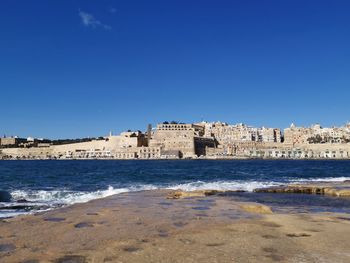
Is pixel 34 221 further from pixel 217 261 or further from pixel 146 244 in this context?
pixel 217 261

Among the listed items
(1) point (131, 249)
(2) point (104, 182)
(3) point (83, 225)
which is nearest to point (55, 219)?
(3) point (83, 225)

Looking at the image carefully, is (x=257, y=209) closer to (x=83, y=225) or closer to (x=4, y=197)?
(x=83, y=225)

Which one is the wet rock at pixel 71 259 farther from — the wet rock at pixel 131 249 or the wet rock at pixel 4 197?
the wet rock at pixel 4 197

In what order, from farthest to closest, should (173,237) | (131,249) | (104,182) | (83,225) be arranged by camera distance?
(104,182)
(83,225)
(173,237)
(131,249)

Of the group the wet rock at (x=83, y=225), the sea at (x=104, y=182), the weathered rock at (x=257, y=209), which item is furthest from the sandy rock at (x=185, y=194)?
the wet rock at (x=83, y=225)

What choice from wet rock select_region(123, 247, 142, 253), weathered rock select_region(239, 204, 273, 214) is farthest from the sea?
wet rock select_region(123, 247, 142, 253)

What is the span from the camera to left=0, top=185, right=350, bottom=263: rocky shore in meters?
7.70

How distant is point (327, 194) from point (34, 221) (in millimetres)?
19418

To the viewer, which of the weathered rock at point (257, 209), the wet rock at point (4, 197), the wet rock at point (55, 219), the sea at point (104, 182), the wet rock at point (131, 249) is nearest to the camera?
the wet rock at point (131, 249)

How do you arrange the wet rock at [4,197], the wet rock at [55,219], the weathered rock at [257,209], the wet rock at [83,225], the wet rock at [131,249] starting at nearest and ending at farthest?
1. the wet rock at [131,249]
2. the wet rock at [83,225]
3. the wet rock at [55,219]
4. the weathered rock at [257,209]
5. the wet rock at [4,197]

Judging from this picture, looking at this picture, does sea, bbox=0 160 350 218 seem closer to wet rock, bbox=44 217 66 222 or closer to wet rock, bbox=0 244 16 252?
wet rock, bbox=44 217 66 222

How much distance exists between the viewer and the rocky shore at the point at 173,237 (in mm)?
7695

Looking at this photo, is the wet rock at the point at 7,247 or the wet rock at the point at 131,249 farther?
the wet rock at the point at 7,247

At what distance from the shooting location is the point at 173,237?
9.56 meters
